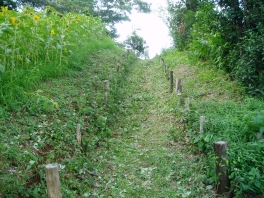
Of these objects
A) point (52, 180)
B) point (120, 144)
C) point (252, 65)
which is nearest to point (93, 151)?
point (120, 144)

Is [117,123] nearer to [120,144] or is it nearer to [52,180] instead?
[120,144]

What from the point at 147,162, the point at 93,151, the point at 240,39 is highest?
the point at 240,39

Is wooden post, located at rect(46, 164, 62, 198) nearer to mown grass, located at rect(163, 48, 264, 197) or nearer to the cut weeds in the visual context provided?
the cut weeds

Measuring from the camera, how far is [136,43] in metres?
27.8

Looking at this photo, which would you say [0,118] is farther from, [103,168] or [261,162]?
[261,162]

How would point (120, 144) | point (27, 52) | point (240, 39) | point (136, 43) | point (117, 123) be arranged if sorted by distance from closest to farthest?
point (120, 144)
point (27, 52)
point (117, 123)
point (240, 39)
point (136, 43)

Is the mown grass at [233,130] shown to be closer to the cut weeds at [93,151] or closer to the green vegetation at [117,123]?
the green vegetation at [117,123]

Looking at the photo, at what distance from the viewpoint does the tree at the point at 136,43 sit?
91.0 ft

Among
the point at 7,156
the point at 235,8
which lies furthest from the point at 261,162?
the point at 235,8

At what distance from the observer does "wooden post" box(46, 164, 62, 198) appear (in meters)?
2.62

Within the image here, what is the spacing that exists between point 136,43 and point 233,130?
79.3 ft

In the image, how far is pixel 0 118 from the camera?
4129 millimetres

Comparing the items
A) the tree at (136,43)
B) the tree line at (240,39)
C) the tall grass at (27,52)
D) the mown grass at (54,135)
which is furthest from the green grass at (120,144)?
the tree at (136,43)

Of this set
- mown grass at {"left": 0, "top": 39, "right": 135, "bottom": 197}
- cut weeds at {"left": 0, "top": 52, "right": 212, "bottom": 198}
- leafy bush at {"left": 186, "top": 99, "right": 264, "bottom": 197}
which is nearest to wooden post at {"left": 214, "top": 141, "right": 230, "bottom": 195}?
leafy bush at {"left": 186, "top": 99, "right": 264, "bottom": 197}
